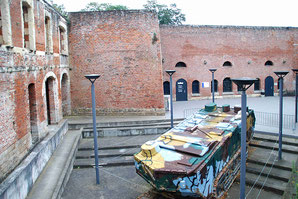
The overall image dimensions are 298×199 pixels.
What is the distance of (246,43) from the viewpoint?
73.9 ft

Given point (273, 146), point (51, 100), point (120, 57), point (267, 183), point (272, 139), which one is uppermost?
point (120, 57)

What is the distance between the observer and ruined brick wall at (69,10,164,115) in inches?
634

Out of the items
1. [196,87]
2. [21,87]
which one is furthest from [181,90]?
[21,87]

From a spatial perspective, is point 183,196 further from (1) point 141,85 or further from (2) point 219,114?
(1) point 141,85

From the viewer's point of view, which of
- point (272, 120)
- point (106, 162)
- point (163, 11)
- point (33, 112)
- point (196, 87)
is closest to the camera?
point (33, 112)

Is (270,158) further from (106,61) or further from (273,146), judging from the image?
(106,61)

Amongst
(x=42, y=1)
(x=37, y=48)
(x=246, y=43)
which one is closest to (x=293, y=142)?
(x=37, y=48)

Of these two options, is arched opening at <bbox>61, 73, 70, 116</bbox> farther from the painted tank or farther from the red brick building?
the painted tank

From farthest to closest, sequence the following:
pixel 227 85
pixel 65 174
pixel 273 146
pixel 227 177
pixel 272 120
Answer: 1. pixel 227 85
2. pixel 272 120
3. pixel 273 146
4. pixel 65 174
5. pixel 227 177

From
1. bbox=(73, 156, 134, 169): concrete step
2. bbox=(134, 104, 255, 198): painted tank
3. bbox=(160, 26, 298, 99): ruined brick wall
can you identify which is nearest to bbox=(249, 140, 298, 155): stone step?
bbox=(134, 104, 255, 198): painted tank

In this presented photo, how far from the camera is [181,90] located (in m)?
21.8

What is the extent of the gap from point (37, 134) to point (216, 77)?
625 inches

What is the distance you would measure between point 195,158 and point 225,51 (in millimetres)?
16929

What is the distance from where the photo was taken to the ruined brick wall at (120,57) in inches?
634
